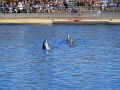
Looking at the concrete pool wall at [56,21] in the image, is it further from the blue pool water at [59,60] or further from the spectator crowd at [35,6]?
the blue pool water at [59,60]

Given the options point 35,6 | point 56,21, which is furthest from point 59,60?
point 35,6

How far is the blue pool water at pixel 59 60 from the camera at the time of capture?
2784 cm

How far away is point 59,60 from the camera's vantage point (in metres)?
35.5

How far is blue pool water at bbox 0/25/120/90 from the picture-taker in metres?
27.8

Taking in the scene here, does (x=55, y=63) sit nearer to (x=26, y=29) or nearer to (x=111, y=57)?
(x=111, y=57)

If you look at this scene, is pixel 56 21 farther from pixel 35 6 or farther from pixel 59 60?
pixel 59 60

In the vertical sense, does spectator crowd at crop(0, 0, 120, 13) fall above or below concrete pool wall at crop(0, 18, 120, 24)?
above

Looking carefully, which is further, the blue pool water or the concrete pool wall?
the concrete pool wall

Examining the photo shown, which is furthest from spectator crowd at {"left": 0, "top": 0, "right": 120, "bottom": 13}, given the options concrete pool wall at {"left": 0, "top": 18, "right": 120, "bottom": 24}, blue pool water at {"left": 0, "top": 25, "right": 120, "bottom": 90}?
blue pool water at {"left": 0, "top": 25, "right": 120, "bottom": 90}

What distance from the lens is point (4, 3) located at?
213 feet

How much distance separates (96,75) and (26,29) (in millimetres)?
27217

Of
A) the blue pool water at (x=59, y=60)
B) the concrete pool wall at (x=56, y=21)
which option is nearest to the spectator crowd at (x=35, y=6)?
the concrete pool wall at (x=56, y=21)

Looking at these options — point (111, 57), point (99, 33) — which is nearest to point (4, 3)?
point (99, 33)

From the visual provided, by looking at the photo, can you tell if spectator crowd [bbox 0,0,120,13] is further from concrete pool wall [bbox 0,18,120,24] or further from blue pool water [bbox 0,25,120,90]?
blue pool water [bbox 0,25,120,90]
